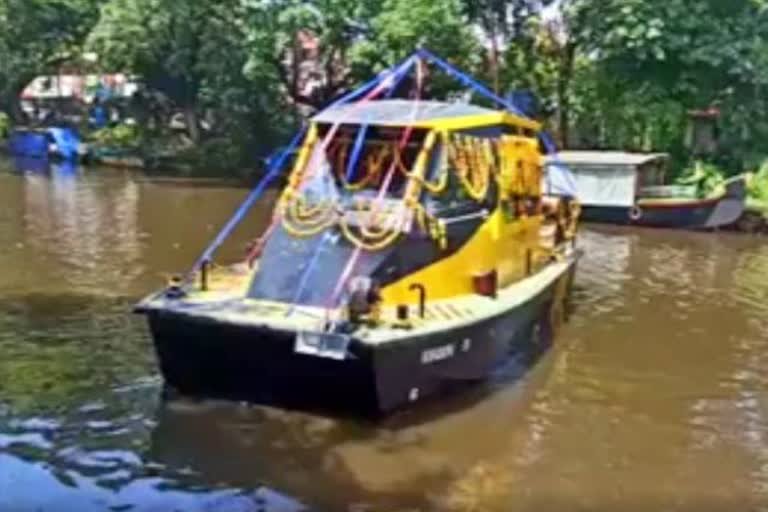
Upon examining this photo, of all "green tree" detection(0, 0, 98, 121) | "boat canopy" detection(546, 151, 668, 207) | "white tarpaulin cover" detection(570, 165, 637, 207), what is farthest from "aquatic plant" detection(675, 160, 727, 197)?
"green tree" detection(0, 0, 98, 121)

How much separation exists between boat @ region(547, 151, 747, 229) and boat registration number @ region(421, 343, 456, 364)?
13780 millimetres

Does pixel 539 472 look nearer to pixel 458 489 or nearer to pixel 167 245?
pixel 458 489

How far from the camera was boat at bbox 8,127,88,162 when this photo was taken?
37594mm

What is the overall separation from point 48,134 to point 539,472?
33109mm

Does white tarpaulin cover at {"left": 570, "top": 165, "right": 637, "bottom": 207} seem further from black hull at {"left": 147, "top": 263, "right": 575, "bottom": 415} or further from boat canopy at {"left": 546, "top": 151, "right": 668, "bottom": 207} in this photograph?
black hull at {"left": 147, "top": 263, "right": 575, "bottom": 415}

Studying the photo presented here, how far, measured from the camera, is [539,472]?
8789 mm

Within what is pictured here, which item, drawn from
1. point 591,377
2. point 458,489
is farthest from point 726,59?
point 458,489

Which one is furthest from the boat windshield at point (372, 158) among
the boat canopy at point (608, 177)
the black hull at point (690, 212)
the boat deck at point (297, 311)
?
the black hull at point (690, 212)

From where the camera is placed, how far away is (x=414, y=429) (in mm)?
9477

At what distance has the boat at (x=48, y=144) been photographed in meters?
37.6

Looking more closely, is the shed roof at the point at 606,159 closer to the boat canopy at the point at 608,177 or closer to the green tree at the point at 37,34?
the boat canopy at the point at 608,177

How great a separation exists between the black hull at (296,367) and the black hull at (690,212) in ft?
46.6

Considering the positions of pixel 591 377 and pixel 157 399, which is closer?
pixel 157 399

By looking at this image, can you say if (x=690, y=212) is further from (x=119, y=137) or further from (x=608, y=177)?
(x=119, y=137)
